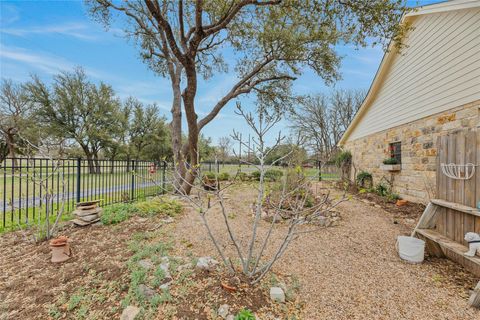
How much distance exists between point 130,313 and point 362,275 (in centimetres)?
247

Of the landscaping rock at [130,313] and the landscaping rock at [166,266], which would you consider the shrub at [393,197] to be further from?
the landscaping rock at [130,313]

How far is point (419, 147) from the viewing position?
221 inches

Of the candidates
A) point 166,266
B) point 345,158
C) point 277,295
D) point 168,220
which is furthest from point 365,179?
point 166,266

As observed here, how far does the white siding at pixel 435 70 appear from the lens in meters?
4.25

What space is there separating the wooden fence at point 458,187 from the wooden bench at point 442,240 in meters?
0.08

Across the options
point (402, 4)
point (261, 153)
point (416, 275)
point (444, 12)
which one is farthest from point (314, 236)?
point (444, 12)

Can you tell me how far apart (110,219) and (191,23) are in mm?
6935

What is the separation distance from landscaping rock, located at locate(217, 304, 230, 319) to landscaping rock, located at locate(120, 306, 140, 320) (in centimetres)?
69

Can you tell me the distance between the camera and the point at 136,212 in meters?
4.33

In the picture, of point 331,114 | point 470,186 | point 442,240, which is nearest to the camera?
point 470,186

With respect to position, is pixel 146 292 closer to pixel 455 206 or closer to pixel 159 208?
pixel 159 208

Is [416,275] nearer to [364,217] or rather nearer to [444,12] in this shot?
[364,217]

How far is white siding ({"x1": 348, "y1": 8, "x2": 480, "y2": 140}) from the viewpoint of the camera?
4.25 m

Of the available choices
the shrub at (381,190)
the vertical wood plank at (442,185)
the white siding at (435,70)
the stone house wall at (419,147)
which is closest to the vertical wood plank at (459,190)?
the vertical wood plank at (442,185)
